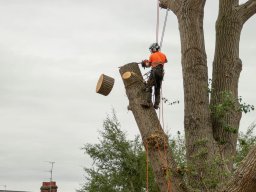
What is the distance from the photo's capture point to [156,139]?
28.1ft

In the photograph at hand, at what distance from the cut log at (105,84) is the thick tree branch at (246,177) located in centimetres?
302

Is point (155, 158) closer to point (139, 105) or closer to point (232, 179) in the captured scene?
point (139, 105)

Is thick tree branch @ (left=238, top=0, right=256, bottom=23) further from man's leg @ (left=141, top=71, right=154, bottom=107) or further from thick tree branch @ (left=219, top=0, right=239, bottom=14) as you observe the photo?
man's leg @ (left=141, top=71, right=154, bottom=107)

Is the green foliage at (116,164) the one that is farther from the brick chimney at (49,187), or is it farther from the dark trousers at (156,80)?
the dark trousers at (156,80)

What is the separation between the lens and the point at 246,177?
696cm

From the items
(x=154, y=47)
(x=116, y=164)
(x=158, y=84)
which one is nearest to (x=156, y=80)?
(x=158, y=84)

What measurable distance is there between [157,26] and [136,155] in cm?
1192

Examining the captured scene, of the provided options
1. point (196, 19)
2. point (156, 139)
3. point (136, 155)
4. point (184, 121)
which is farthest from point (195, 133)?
point (136, 155)

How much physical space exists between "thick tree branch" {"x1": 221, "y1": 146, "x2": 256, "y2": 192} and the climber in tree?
238cm

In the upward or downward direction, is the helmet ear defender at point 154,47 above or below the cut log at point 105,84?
above

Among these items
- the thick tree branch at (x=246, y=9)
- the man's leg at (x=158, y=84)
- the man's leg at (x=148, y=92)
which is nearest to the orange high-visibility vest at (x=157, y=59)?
the man's leg at (x=158, y=84)

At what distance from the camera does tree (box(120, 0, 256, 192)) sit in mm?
8672

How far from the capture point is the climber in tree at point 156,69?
9219mm

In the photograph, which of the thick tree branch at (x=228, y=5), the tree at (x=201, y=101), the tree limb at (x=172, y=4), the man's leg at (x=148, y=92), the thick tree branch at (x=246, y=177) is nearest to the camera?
the thick tree branch at (x=246, y=177)
